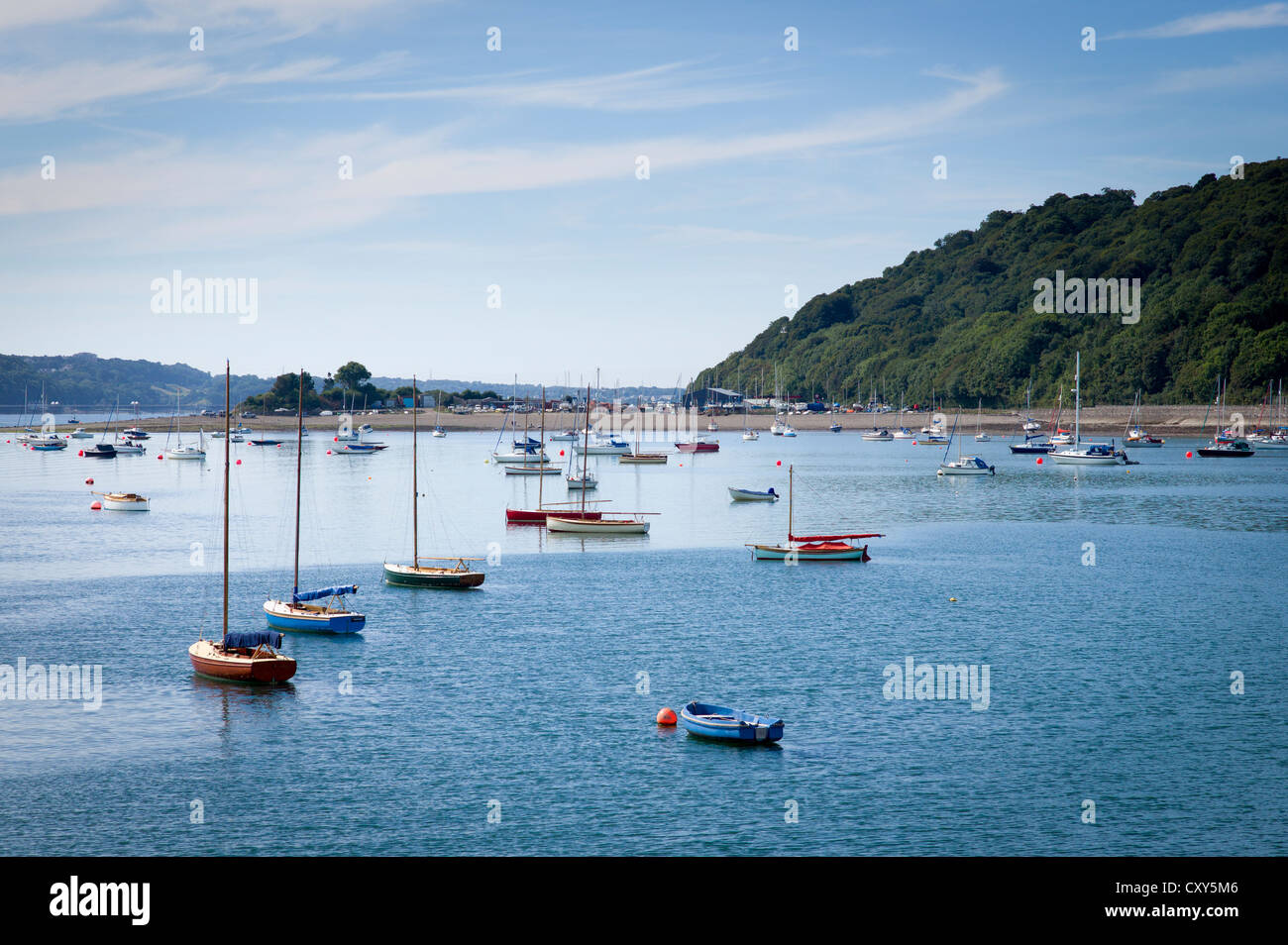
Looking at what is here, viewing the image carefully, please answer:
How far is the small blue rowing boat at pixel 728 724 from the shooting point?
35281 millimetres

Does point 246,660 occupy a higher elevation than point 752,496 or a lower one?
lower

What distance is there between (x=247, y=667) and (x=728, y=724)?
19.5 metres

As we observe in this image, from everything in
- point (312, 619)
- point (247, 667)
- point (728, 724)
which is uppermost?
point (312, 619)

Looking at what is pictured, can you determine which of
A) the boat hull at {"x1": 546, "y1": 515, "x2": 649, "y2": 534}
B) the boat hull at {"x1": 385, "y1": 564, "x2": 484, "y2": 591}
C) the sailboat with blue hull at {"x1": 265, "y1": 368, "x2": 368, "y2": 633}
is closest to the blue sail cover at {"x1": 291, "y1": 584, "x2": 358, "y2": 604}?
the sailboat with blue hull at {"x1": 265, "y1": 368, "x2": 368, "y2": 633}

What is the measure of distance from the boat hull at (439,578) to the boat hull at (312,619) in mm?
11112

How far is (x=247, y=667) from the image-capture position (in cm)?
4256

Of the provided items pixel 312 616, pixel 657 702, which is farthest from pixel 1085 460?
pixel 657 702

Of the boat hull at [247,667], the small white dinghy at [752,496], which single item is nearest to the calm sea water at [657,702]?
the boat hull at [247,667]

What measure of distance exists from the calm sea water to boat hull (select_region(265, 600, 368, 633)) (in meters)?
0.84

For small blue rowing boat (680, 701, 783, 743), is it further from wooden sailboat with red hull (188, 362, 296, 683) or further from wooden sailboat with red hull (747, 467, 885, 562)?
wooden sailboat with red hull (747, 467, 885, 562)

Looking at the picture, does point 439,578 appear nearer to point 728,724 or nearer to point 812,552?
point 812,552

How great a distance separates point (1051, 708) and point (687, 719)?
14.3 meters
